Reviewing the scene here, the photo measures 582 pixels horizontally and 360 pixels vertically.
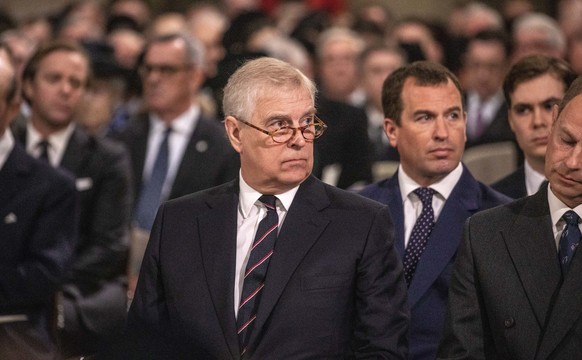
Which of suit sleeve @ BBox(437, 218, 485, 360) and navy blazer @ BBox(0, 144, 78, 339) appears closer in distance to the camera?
suit sleeve @ BBox(437, 218, 485, 360)

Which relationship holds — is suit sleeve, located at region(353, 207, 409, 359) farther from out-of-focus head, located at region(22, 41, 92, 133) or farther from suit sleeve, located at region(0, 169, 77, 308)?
out-of-focus head, located at region(22, 41, 92, 133)

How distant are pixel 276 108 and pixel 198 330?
2.59 ft

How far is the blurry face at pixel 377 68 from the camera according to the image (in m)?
9.07

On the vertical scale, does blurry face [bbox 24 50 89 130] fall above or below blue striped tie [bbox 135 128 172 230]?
above

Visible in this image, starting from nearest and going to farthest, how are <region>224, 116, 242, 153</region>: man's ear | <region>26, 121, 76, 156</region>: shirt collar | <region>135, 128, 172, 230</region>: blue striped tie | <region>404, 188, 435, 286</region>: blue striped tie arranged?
<region>224, 116, 242, 153</region>: man's ear
<region>404, 188, 435, 286</region>: blue striped tie
<region>26, 121, 76, 156</region>: shirt collar
<region>135, 128, 172, 230</region>: blue striped tie

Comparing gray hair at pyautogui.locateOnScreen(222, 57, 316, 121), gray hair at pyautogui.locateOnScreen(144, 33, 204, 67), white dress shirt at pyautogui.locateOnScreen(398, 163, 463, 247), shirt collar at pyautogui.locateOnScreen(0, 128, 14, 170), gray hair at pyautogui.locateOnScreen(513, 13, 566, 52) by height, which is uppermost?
gray hair at pyautogui.locateOnScreen(513, 13, 566, 52)

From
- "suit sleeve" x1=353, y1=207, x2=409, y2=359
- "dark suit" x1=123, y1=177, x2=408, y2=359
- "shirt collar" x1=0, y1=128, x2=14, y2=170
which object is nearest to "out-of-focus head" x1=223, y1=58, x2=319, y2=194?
"dark suit" x1=123, y1=177, x2=408, y2=359

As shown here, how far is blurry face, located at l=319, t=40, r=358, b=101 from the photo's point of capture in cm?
978

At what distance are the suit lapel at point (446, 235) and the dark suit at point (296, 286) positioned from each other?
484 mm

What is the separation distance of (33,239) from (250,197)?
1558mm

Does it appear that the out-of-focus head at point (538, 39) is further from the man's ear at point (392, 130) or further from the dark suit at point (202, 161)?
the man's ear at point (392, 130)

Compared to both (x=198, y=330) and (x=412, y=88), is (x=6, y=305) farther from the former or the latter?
(x=412, y=88)

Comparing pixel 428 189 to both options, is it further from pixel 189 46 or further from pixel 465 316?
pixel 189 46

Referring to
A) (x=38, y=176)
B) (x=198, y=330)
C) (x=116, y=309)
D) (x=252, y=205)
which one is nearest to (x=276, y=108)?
(x=252, y=205)
